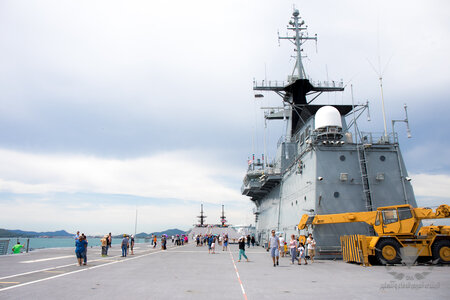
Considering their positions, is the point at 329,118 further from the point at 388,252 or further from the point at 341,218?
the point at 388,252

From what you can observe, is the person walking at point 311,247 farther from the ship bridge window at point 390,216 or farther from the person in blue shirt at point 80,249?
the person in blue shirt at point 80,249

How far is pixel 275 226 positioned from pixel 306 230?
9736mm

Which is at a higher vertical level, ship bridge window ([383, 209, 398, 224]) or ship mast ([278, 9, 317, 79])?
ship mast ([278, 9, 317, 79])

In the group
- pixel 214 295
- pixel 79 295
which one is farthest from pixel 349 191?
pixel 79 295

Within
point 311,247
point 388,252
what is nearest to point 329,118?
point 311,247

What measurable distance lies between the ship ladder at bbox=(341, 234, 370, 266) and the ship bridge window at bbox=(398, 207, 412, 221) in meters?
Answer: 2.14

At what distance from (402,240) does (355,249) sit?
7.00ft

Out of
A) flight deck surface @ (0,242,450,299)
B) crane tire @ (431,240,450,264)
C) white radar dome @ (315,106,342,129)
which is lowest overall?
flight deck surface @ (0,242,450,299)

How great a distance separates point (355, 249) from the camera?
584 inches

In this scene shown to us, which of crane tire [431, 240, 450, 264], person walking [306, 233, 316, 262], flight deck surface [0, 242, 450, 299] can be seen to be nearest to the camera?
flight deck surface [0, 242, 450, 299]

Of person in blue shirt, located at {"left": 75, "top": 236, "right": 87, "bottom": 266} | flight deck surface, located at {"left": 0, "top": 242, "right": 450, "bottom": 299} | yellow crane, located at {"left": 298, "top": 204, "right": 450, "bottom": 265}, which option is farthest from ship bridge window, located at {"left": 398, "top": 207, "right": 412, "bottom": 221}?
person in blue shirt, located at {"left": 75, "top": 236, "right": 87, "bottom": 266}

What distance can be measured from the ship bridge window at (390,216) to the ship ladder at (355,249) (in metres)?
1.65

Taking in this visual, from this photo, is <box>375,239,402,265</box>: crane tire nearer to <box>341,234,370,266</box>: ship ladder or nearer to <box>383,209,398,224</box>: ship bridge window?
<box>341,234,370,266</box>: ship ladder

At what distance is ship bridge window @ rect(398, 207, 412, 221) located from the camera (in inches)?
560
